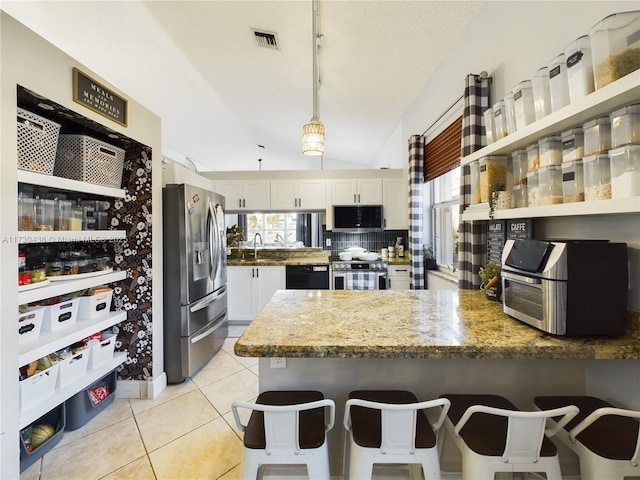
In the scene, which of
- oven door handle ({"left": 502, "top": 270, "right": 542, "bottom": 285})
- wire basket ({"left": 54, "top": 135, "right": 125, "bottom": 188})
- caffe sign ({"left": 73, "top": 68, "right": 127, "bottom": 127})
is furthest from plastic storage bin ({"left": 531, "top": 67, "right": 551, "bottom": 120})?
wire basket ({"left": 54, "top": 135, "right": 125, "bottom": 188})

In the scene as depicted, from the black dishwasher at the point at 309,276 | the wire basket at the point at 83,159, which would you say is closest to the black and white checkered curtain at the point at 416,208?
the black dishwasher at the point at 309,276

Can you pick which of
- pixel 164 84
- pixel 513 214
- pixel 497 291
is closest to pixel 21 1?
→ pixel 164 84

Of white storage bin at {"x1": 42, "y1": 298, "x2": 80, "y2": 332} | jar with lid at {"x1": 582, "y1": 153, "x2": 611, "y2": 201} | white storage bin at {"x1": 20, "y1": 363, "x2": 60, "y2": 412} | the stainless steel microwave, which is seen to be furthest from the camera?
the stainless steel microwave

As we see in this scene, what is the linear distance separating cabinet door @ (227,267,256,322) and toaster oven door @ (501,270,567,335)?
3.27m

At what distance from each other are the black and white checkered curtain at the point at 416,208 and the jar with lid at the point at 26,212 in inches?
129

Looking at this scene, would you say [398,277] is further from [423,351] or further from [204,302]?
[423,351]

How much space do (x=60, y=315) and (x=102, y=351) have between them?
0.43 m

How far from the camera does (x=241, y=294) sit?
4074 millimetres

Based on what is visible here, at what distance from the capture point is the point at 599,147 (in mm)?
1044

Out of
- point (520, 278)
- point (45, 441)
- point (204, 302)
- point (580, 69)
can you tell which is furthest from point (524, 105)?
point (45, 441)

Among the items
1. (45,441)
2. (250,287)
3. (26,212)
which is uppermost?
(26,212)

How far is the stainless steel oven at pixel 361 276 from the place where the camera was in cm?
393

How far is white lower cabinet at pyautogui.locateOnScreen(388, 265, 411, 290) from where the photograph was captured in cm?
394

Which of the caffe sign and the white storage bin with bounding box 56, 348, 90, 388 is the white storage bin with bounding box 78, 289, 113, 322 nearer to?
the white storage bin with bounding box 56, 348, 90, 388
